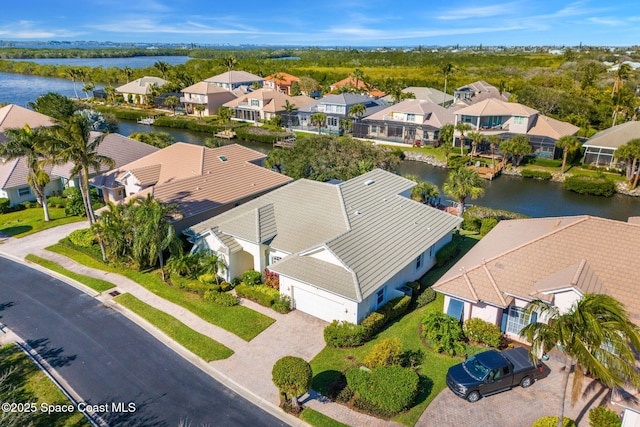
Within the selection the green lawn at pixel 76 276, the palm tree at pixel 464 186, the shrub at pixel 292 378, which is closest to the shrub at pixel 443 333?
the shrub at pixel 292 378

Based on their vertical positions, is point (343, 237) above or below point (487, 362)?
above

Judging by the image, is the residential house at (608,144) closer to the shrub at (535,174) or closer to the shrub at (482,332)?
the shrub at (535,174)

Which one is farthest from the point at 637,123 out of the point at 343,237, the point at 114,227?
the point at 114,227

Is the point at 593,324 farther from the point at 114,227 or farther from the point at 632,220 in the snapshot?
the point at 114,227

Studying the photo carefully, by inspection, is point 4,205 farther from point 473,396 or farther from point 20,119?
point 473,396

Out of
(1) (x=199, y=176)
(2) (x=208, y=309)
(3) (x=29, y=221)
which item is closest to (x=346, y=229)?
(2) (x=208, y=309)

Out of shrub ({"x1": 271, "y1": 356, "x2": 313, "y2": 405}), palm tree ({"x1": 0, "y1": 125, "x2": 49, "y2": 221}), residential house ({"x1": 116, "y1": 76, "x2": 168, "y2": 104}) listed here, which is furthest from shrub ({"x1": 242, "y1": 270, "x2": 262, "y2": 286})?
residential house ({"x1": 116, "y1": 76, "x2": 168, "y2": 104})

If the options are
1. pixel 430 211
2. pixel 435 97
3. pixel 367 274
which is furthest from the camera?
pixel 435 97

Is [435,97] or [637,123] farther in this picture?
[435,97]
